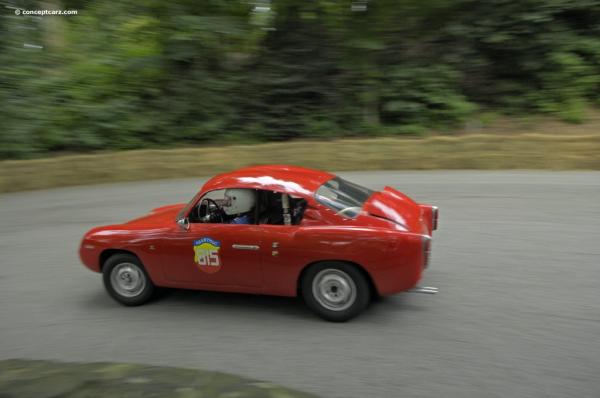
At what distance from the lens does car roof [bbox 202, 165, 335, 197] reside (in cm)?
503

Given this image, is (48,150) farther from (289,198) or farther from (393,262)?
(393,262)

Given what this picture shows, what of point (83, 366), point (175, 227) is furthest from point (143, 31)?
point (83, 366)

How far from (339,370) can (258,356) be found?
731mm

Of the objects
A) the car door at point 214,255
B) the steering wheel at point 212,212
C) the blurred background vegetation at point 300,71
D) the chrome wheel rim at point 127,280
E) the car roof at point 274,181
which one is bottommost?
the chrome wheel rim at point 127,280

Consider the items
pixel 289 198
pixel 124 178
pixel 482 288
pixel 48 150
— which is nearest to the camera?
pixel 289 198

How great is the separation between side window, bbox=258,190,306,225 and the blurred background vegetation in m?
8.54

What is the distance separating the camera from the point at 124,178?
11773 millimetres

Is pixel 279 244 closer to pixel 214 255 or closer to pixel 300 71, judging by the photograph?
pixel 214 255

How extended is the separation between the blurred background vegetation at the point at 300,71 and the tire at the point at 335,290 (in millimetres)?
8874

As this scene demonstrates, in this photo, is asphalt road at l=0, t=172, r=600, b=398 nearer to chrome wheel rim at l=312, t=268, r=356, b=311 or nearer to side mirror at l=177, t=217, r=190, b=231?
chrome wheel rim at l=312, t=268, r=356, b=311

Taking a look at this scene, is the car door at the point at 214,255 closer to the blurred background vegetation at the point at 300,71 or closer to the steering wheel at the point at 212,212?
the steering wheel at the point at 212,212

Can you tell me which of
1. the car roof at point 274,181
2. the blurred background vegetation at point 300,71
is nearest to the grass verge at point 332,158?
the blurred background vegetation at point 300,71

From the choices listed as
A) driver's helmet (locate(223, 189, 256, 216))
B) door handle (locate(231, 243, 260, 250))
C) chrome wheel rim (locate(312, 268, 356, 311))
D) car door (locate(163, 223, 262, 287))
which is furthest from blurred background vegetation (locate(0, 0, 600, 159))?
chrome wheel rim (locate(312, 268, 356, 311))

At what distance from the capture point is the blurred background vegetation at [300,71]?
1342 centimetres
